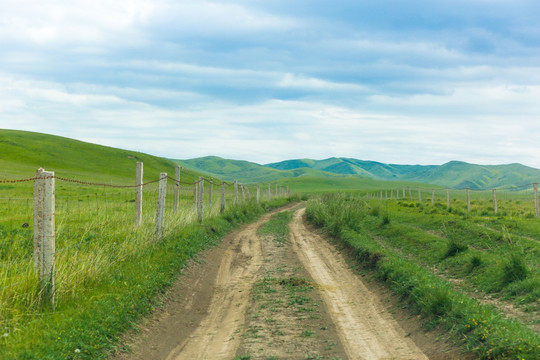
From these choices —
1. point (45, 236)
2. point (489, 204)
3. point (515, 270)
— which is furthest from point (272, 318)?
point (489, 204)

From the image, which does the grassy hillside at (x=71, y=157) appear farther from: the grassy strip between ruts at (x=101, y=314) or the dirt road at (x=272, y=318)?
the grassy strip between ruts at (x=101, y=314)

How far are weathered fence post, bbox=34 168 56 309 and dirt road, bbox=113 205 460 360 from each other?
150 cm

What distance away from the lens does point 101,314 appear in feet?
23.0

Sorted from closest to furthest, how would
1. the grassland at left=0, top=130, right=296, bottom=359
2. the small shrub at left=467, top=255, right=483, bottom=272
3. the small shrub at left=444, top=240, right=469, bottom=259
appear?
1. the grassland at left=0, top=130, right=296, bottom=359
2. the small shrub at left=467, top=255, right=483, bottom=272
3. the small shrub at left=444, top=240, right=469, bottom=259

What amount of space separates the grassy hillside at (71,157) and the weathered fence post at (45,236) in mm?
101242

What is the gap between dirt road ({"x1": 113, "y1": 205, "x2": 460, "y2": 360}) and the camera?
6.54 meters

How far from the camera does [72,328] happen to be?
6.25m

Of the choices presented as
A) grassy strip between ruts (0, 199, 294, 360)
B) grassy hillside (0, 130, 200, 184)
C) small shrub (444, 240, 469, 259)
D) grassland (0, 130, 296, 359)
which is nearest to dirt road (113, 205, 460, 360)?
grassy strip between ruts (0, 199, 294, 360)

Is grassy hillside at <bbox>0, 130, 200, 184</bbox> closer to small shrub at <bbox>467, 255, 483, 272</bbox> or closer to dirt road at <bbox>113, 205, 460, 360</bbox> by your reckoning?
dirt road at <bbox>113, 205, 460, 360</bbox>

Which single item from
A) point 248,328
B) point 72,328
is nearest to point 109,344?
point 72,328

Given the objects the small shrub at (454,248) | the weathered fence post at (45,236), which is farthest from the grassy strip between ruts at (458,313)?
the weathered fence post at (45,236)

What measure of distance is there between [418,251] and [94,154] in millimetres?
148585

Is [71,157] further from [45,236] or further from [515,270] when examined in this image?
[515,270]

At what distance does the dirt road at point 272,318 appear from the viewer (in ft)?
21.5
